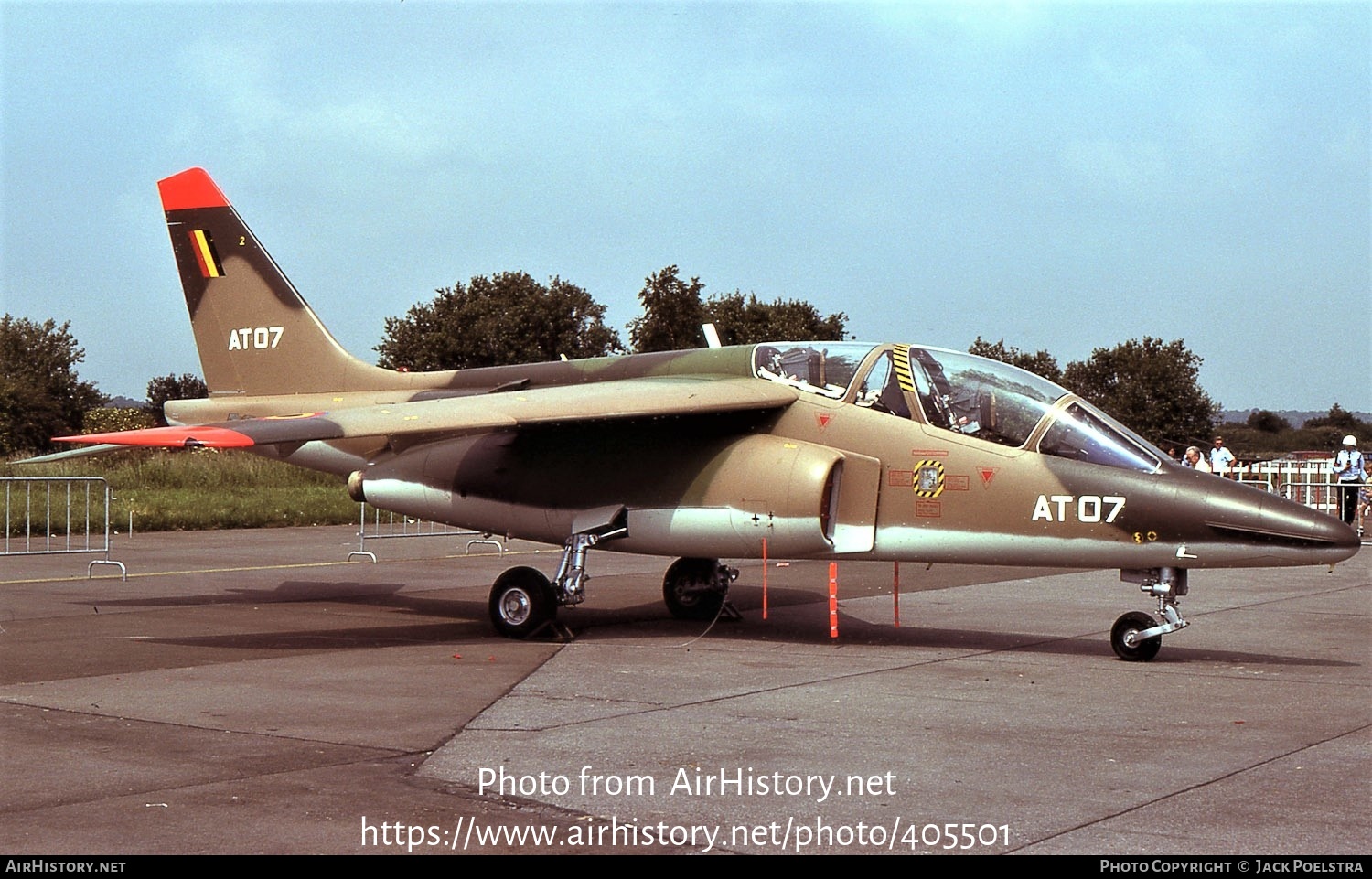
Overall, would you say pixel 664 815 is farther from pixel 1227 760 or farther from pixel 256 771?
pixel 1227 760

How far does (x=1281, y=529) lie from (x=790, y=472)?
3.83 m

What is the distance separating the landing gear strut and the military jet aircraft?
0.7 inches

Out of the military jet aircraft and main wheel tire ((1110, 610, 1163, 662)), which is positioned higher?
the military jet aircraft

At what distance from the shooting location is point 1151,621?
1102 cm

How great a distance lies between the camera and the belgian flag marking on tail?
1588cm

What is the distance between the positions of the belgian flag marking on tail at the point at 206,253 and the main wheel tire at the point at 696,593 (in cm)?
643

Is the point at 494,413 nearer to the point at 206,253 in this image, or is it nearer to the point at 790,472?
the point at 790,472

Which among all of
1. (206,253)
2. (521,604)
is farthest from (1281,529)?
(206,253)

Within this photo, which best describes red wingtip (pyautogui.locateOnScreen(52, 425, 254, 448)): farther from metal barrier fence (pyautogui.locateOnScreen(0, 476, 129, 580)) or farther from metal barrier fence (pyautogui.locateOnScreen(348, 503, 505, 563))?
metal barrier fence (pyautogui.locateOnScreen(0, 476, 129, 580))

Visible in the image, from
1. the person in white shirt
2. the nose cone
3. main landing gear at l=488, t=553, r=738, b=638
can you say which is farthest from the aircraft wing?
the person in white shirt

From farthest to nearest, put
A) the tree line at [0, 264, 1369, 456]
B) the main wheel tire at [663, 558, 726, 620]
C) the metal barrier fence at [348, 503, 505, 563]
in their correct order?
the tree line at [0, 264, 1369, 456]
the metal barrier fence at [348, 503, 505, 563]
the main wheel tire at [663, 558, 726, 620]

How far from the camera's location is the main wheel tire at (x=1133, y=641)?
11.0 m

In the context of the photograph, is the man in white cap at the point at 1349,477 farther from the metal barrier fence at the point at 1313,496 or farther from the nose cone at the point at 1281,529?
the nose cone at the point at 1281,529

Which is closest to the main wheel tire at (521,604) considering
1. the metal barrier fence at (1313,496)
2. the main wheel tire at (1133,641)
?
the main wheel tire at (1133,641)
